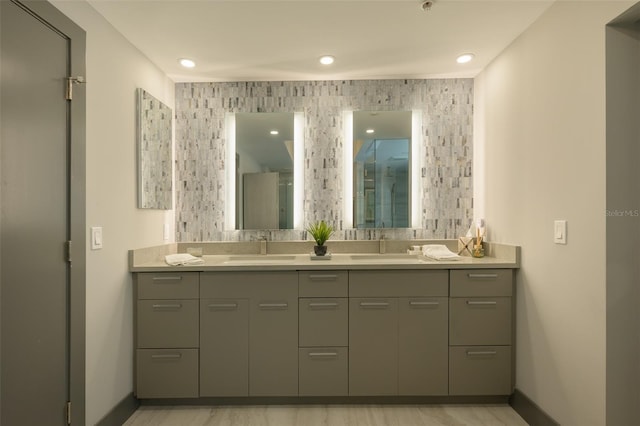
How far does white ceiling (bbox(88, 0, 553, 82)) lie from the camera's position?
71.2 inches

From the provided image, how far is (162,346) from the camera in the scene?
2150 mm

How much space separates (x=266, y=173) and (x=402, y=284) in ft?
4.69

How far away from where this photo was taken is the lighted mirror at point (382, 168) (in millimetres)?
2762

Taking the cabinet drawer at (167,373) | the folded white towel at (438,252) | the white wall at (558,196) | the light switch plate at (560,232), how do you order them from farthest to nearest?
the folded white towel at (438,252) → the cabinet drawer at (167,373) → the light switch plate at (560,232) → the white wall at (558,196)

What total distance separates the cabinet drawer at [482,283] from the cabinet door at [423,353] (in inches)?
6.9

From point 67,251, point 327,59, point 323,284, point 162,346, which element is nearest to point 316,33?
point 327,59

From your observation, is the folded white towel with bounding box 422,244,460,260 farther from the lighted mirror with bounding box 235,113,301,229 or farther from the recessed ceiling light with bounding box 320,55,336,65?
the recessed ceiling light with bounding box 320,55,336,65

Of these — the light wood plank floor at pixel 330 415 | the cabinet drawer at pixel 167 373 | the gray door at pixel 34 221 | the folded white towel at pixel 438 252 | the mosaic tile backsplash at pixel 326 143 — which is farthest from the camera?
the mosaic tile backsplash at pixel 326 143

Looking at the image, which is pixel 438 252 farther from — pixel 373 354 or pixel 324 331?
pixel 324 331

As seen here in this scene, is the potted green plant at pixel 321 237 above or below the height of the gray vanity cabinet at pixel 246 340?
above

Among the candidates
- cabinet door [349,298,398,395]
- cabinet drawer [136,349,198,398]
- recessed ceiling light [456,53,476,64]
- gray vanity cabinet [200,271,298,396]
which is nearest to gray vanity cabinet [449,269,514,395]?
cabinet door [349,298,398,395]

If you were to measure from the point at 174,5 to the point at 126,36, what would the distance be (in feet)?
1.75

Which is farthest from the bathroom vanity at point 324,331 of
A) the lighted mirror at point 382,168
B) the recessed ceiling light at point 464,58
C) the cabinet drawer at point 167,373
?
the recessed ceiling light at point 464,58

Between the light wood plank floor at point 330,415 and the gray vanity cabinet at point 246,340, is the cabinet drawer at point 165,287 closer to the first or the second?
the gray vanity cabinet at point 246,340
